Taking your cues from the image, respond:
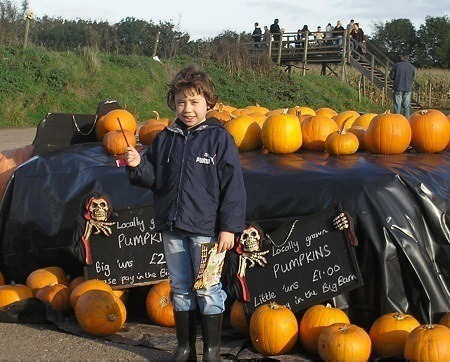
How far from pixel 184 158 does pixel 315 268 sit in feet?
3.84

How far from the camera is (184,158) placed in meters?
4.09

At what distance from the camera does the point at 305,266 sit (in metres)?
4.71

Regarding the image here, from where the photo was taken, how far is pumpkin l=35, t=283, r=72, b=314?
539 centimetres

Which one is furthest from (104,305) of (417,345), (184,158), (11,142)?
(11,142)

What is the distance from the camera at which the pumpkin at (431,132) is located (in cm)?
559

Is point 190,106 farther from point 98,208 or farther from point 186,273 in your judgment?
point 98,208

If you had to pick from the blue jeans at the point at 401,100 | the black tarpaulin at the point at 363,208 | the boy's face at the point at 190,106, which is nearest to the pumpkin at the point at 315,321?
the black tarpaulin at the point at 363,208

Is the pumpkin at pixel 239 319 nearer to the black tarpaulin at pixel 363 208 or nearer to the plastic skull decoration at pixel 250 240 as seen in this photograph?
the plastic skull decoration at pixel 250 240

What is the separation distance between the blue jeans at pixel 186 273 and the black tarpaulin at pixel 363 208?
0.88 meters

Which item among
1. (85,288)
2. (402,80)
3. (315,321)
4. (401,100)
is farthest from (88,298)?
(401,100)

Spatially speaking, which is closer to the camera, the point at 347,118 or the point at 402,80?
the point at 347,118

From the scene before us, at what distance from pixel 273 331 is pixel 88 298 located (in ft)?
4.22

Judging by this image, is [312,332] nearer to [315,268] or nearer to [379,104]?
[315,268]

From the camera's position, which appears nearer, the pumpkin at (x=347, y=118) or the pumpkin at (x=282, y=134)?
the pumpkin at (x=282, y=134)
